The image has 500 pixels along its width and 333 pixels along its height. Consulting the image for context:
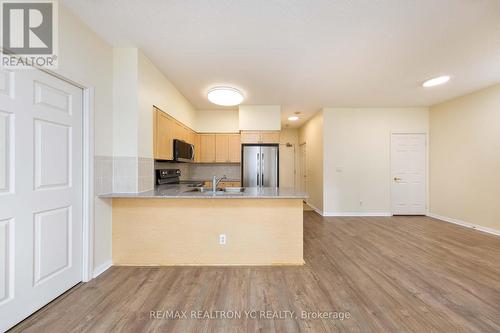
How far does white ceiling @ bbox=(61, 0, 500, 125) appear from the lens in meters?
1.86

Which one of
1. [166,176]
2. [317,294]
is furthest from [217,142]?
[317,294]

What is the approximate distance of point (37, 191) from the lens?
1.70 metres

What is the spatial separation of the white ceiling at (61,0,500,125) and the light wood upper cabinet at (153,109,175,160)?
0.70 metres

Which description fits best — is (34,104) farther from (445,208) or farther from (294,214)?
(445,208)

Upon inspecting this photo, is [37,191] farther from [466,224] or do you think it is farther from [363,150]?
[466,224]

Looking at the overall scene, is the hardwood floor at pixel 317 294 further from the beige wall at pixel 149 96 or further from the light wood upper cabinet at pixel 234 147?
the light wood upper cabinet at pixel 234 147

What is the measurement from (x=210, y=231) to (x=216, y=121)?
332 cm

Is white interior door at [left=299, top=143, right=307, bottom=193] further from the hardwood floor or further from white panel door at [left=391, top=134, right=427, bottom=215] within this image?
the hardwood floor

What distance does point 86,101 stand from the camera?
214 cm

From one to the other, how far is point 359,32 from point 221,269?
3.11 meters

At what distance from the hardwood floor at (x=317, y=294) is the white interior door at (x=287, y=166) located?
4.30 metres

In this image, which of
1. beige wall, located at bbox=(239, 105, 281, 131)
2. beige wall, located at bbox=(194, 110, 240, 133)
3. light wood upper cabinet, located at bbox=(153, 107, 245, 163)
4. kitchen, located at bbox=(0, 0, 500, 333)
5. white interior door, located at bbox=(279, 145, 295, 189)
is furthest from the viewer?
white interior door, located at bbox=(279, 145, 295, 189)

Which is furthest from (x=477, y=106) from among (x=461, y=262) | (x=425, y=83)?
(x=461, y=262)

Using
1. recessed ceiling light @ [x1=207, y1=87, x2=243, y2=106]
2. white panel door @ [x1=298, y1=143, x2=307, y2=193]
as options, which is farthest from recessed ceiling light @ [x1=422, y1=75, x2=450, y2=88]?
white panel door @ [x1=298, y1=143, x2=307, y2=193]
